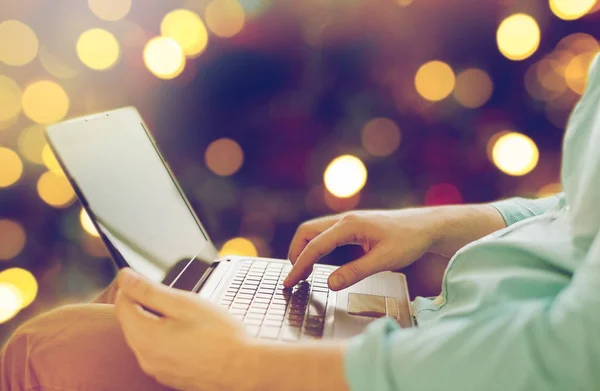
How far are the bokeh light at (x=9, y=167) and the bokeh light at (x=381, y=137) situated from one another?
0.69 metres

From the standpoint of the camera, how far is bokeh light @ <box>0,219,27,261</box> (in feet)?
3.42

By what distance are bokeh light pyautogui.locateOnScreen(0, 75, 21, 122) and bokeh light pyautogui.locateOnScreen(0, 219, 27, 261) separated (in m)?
0.21

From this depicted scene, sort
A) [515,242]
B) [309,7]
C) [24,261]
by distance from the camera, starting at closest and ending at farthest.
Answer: [515,242], [309,7], [24,261]

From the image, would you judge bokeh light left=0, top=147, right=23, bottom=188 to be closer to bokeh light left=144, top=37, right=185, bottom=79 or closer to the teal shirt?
bokeh light left=144, top=37, right=185, bottom=79

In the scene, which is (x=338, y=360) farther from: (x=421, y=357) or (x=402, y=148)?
(x=402, y=148)

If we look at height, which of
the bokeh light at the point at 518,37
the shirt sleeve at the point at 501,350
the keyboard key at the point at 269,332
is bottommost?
the keyboard key at the point at 269,332

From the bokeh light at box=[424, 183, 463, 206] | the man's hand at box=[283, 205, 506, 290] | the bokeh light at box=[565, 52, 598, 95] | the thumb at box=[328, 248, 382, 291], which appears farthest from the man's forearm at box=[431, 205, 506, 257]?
the bokeh light at box=[565, 52, 598, 95]

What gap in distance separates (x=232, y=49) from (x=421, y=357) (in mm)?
751

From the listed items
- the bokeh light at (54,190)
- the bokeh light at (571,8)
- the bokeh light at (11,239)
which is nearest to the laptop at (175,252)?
the bokeh light at (54,190)

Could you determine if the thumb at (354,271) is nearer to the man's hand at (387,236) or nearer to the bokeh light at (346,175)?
the man's hand at (387,236)

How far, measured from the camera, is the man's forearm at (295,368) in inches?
16.5

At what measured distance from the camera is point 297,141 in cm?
102

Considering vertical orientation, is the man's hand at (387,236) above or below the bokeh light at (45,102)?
below

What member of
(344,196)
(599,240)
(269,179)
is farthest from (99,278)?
(599,240)
